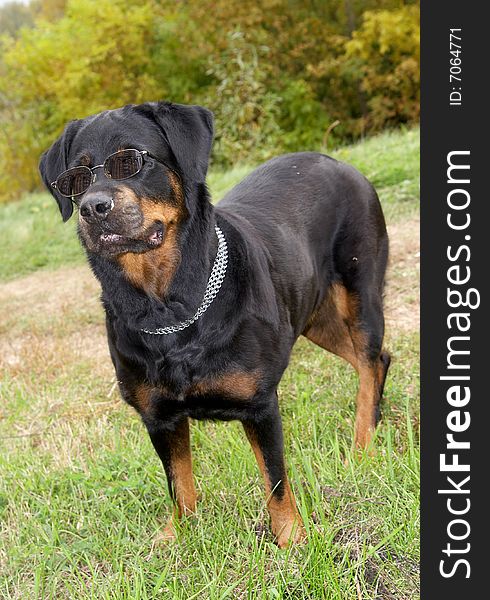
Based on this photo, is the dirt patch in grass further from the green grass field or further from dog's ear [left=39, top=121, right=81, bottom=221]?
dog's ear [left=39, top=121, right=81, bottom=221]

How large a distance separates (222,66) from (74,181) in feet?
52.3

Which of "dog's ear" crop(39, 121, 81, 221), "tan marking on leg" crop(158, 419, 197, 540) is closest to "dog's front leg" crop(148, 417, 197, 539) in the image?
"tan marking on leg" crop(158, 419, 197, 540)

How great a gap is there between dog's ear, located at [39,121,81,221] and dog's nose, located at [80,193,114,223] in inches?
17.6

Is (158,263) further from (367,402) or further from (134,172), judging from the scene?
(367,402)

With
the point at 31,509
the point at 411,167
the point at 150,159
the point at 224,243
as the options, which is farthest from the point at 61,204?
the point at 411,167

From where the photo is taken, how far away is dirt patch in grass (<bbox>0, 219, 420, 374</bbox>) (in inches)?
198

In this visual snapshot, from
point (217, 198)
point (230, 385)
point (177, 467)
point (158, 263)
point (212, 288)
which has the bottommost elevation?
point (217, 198)

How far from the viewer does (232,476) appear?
9.87 feet

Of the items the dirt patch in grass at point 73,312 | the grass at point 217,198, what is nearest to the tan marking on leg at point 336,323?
the dirt patch in grass at point 73,312

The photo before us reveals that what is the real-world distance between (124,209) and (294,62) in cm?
2024

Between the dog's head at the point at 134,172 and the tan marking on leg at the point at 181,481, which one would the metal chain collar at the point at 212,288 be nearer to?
the dog's head at the point at 134,172

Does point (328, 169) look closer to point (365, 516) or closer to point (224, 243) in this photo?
point (224, 243)

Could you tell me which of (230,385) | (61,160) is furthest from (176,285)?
(61,160)

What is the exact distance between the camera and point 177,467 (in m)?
2.88
